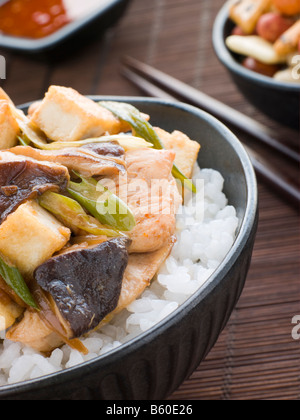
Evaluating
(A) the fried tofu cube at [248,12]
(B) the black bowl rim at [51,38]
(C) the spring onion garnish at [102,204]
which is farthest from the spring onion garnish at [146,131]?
(B) the black bowl rim at [51,38]

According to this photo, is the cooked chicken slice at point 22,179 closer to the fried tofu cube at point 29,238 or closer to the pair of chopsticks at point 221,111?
the fried tofu cube at point 29,238

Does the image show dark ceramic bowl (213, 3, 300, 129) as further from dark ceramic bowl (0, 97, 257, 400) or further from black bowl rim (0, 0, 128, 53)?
black bowl rim (0, 0, 128, 53)

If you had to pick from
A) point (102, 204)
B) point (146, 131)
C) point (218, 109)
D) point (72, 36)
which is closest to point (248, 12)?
point (218, 109)

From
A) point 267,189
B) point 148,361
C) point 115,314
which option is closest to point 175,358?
point 148,361

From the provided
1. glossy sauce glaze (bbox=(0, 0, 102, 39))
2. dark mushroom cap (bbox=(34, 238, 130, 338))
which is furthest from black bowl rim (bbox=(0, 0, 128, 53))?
dark mushroom cap (bbox=(34, 238, 130, 338))

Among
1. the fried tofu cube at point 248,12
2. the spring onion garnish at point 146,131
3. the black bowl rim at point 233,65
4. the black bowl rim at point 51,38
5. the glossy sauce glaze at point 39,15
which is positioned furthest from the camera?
the glossy sauce glaze at point 39,15
